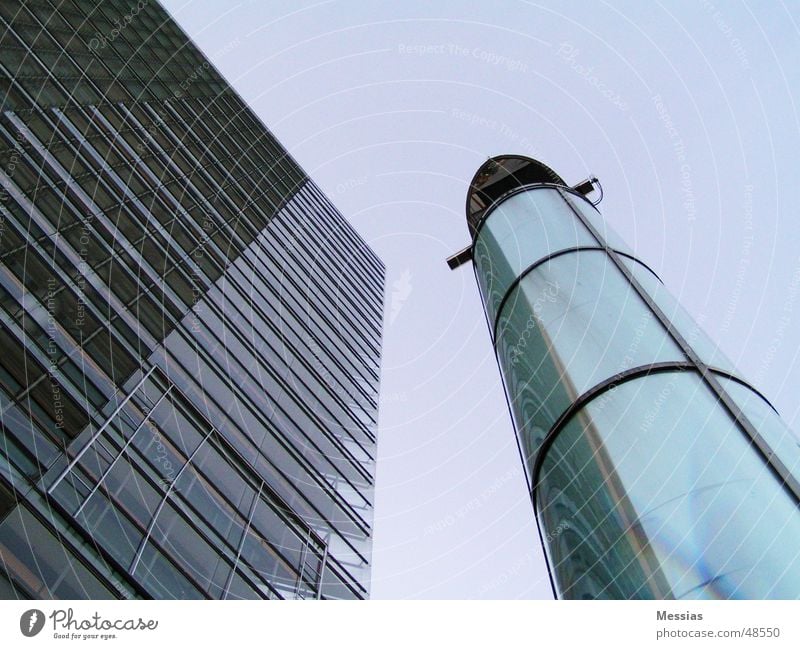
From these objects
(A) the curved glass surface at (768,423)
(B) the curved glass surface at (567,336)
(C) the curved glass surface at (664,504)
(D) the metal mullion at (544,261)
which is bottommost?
(C) the curved glass surface at (664,504)

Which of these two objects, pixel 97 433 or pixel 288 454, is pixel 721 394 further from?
pixel 288 454

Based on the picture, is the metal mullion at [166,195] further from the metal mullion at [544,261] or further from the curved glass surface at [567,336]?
the curved glass surface at [567,336]

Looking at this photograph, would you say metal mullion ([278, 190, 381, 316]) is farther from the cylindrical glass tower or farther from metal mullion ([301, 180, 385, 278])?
the cylindrical glass tower

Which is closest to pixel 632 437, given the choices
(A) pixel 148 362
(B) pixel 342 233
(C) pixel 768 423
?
(C) pixel 768 423

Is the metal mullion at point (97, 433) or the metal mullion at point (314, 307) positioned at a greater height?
the metal mullion at point (314, 307)

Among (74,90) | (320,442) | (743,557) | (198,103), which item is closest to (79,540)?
(743,557)

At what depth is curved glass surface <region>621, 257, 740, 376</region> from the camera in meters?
8.34

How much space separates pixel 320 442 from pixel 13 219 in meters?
9.87

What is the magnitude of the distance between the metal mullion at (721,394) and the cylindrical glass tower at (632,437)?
0.06ft

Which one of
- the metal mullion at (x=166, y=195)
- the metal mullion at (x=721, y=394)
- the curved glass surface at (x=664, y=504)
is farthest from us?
the metal mullion at (x=166, y=195)


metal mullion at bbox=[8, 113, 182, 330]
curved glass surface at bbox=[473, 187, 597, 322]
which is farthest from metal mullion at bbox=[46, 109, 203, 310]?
curved glass surface at bbox=[473, 187, 597, 322]

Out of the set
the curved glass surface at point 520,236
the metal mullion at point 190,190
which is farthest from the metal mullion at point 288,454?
the metal mullion at point 190,190

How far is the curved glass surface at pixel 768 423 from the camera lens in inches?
268
